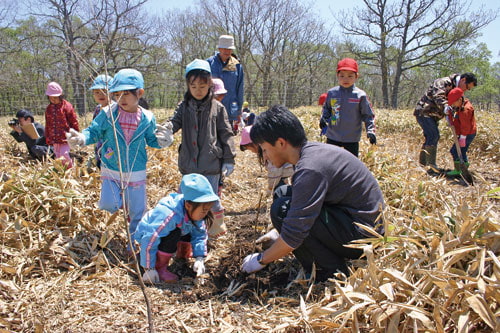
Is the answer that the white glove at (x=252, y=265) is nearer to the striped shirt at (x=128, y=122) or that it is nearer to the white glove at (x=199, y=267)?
the white glove at (x=199, y=267)

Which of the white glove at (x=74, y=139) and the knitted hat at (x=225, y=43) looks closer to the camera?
the white glove at (x=74, y=139)

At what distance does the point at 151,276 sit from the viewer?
228 centimetres

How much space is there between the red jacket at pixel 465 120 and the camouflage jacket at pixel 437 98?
0.84ft

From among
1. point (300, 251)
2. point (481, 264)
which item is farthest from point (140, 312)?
point (481, 264)

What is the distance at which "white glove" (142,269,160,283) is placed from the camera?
89.4 inches

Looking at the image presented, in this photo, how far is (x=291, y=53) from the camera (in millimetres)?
28891

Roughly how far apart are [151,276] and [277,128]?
52.2 inches

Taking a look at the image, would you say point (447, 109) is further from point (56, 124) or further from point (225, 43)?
point (56, 124)

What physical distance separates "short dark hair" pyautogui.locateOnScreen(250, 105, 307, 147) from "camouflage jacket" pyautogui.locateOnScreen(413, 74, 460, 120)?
436cm

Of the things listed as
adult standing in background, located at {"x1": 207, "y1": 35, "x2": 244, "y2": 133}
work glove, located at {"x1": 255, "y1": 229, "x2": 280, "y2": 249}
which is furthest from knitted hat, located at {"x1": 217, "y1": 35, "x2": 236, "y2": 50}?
work glove, located at {"x1": 255, "y1": 229, "x2": 280, "y2": 249}

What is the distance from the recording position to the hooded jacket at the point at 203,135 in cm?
299

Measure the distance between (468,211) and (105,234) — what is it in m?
2.36

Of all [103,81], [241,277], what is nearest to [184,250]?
[241,277]

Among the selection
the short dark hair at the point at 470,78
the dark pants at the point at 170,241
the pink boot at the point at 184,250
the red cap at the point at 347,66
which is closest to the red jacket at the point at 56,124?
the pink boot at the point at 184,250
